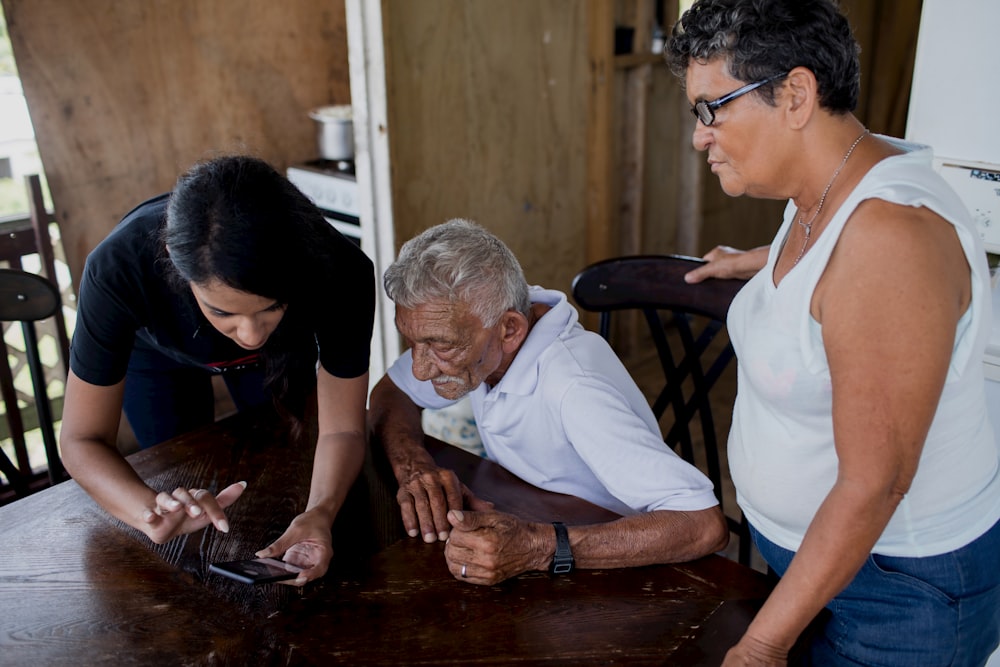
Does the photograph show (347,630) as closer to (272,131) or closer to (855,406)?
(855,406)

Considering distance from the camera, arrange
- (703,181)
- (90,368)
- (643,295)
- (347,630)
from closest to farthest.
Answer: (347,630)
(90,368)
(643,295)
(703,181)

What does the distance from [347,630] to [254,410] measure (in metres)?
0.78

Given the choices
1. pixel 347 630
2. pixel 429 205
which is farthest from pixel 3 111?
pixel 347 630

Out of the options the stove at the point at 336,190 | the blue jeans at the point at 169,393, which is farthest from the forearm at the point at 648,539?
the stove at the point at 336,190

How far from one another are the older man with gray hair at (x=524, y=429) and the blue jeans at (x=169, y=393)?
47cm

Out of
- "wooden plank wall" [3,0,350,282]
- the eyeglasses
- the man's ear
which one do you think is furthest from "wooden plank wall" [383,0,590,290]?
the eyeglasses

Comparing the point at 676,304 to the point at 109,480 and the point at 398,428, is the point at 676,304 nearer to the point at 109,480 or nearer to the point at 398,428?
the point at 398,428

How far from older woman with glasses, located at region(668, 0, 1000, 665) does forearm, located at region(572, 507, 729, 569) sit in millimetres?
80

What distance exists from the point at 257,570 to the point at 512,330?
2.02 feet

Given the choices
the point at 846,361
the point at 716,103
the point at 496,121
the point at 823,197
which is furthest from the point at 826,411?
the point at 496,121

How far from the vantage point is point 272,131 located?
142 inches

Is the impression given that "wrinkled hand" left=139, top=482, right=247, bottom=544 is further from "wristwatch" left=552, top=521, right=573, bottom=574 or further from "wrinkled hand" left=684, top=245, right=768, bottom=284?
"wrinkled hand" left=684, top=245, right=768, bottom=284

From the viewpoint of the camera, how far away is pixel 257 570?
1.27 meters

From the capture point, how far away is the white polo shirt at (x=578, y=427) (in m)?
1.42
